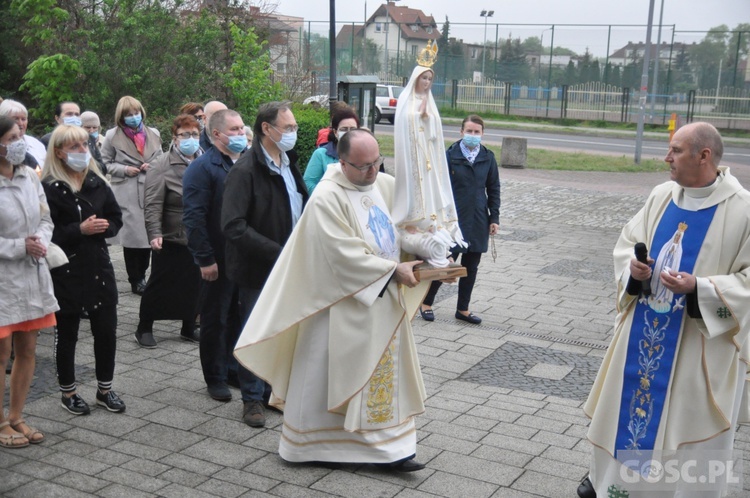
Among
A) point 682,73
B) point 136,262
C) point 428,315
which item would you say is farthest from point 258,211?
point 682,73

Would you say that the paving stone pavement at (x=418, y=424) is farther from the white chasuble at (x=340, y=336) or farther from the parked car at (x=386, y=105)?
the parked car at (x=386, y=105)

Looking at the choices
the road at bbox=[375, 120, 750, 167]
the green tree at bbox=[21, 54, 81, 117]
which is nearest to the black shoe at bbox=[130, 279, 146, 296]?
the green tree at bbox=[21, 54, 81, 117]

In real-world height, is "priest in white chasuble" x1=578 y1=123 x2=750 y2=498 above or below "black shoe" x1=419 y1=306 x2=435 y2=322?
above

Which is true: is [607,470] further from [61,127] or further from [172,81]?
[172,81]

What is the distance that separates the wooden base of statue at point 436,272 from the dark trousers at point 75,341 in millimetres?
2095

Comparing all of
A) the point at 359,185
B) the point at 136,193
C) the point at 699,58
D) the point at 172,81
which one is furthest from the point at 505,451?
the point at 699,58

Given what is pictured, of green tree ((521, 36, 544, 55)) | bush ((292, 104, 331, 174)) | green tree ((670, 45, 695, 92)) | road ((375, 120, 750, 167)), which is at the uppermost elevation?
green tree ((521, 36, 544, 55))

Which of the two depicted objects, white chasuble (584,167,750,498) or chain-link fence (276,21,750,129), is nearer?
white chasuble (584,167,750,498)

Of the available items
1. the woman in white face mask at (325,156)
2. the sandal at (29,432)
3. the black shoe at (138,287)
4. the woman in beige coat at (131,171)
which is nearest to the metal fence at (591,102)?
the woman in beige coat at (131,171)

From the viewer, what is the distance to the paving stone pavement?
15.8 ft

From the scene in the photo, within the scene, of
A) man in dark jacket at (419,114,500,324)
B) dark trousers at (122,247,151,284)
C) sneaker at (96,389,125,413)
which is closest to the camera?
sneaker at (96,389,125,413)

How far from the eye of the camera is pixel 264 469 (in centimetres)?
500

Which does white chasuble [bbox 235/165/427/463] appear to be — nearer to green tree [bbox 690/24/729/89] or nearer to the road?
the road

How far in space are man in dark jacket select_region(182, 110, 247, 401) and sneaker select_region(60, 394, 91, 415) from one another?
2.71ft
